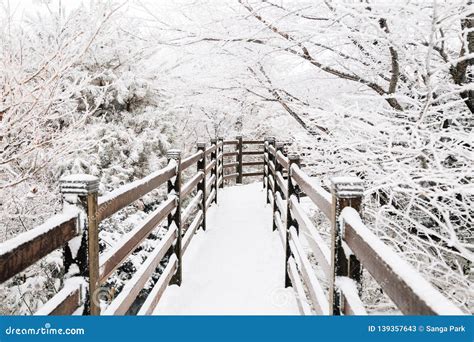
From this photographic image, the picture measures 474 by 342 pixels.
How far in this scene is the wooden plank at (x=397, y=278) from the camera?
3.86ft

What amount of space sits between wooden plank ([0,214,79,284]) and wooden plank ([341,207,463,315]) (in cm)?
128

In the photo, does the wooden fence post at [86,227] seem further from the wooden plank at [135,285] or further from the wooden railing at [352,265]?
the wooden railing at [352,265]

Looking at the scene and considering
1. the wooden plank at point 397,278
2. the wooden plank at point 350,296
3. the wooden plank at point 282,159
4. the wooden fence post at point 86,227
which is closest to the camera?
the wooden plank at point 397,278

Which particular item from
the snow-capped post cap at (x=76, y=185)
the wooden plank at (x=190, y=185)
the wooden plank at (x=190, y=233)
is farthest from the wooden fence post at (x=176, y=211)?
the snow-capped post cap at (x=76, y=185)

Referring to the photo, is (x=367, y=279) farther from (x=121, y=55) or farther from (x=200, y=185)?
(x=121, y=55)

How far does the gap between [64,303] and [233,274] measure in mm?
2991

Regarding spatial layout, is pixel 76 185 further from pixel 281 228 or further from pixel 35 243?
pixel 281 228

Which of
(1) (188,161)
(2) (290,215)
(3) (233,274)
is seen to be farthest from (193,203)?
(2) (290,215)

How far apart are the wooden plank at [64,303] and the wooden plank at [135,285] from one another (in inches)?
17.7

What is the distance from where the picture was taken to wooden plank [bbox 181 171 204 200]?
4.87 metres

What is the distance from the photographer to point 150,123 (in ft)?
35.1

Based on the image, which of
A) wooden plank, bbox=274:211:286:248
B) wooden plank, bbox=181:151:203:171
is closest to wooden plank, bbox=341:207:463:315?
wooden plank, bbox=181:151:203:171

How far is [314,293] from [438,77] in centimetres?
337

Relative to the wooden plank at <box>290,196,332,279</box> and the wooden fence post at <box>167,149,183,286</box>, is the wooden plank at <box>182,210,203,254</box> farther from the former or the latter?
the wooden plank at <box>290,196,332,279</box>
